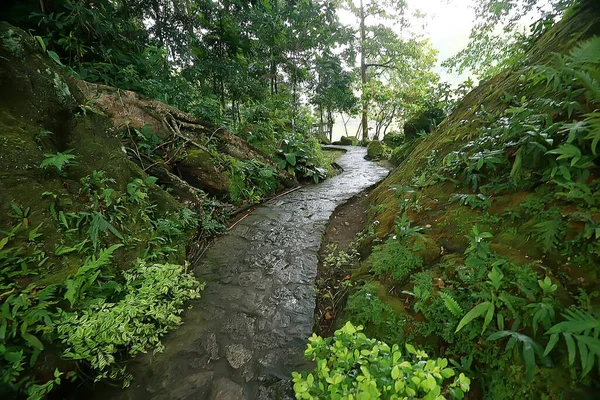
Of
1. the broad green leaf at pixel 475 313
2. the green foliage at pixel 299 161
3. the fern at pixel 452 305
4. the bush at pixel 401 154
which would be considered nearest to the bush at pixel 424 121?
the bush at pixel 401 154

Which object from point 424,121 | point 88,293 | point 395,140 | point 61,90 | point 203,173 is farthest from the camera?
point 395,140

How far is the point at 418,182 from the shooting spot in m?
4.07

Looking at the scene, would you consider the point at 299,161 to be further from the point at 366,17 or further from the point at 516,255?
the point at 366,17

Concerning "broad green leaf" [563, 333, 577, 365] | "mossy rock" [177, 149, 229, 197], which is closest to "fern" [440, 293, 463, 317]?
"broad green leaf" [563, 333, 577, 365]

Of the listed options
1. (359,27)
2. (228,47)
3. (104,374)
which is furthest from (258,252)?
(359,27)

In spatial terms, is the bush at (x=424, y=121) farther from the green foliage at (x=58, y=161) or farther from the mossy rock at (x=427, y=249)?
the green foliage at (x=58, y=161)

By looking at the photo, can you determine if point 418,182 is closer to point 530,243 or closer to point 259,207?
point 530,243

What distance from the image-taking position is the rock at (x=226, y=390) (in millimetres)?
2086

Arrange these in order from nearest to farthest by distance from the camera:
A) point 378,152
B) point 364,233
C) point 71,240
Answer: point 71,240 < point 364,233 < point 378,152

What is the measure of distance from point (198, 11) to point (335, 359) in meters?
9.14

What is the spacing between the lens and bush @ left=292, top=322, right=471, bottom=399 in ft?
4.04

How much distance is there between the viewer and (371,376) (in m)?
1.32

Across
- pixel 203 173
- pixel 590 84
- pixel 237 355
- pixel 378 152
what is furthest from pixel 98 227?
pixel 378 152

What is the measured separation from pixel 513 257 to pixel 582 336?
0.79 metres
